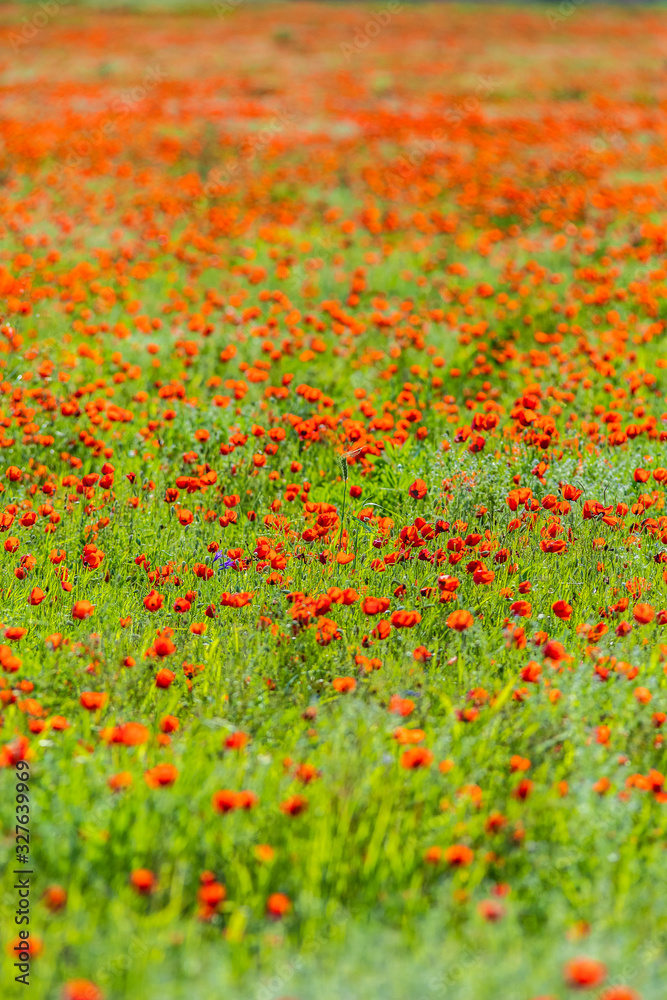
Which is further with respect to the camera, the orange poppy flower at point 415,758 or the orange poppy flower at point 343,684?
the orange poppy flower at point 343,684

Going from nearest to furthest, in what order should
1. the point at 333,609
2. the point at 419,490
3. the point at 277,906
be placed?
the point at 277,906, the point at 333,609, the point at 419,490

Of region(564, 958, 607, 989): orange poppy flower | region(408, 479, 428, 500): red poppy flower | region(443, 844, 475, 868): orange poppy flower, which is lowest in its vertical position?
region(443, 844, 475, 868): orange poppy flower

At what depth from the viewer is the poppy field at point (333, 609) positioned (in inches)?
89.7

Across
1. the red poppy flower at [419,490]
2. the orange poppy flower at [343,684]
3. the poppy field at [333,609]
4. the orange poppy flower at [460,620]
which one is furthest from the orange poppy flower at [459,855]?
the red poppy flower at [419,490]

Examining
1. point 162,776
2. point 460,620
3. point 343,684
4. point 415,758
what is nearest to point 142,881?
point 162,776

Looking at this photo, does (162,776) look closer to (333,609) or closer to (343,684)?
(343,684)

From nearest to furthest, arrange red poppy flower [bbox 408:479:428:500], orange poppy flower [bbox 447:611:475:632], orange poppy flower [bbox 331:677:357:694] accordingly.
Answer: orange poppy flower [bbox 331:677:357:694]
orange poppy flower [bbox 447:611:475:632]
red poppy flower [bbox 408:479:428:500]

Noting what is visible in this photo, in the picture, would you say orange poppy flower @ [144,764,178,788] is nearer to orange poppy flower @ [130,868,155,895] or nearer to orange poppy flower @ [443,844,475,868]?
orange poppy flower @ [130,868,155,895]

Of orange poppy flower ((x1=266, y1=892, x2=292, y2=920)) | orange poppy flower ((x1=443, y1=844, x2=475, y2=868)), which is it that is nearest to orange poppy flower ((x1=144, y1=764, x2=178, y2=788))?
orange poppy flower ((x1=266, y1=892, x2=292, y2=920))

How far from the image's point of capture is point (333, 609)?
12.1 feet

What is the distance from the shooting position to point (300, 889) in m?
2.41

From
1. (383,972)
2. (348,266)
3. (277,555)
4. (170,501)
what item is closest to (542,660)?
(277,555)

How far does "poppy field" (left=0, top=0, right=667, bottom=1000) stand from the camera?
2.28 m

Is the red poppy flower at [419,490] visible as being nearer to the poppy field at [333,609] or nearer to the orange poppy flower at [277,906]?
the poppy field at [333,609]
